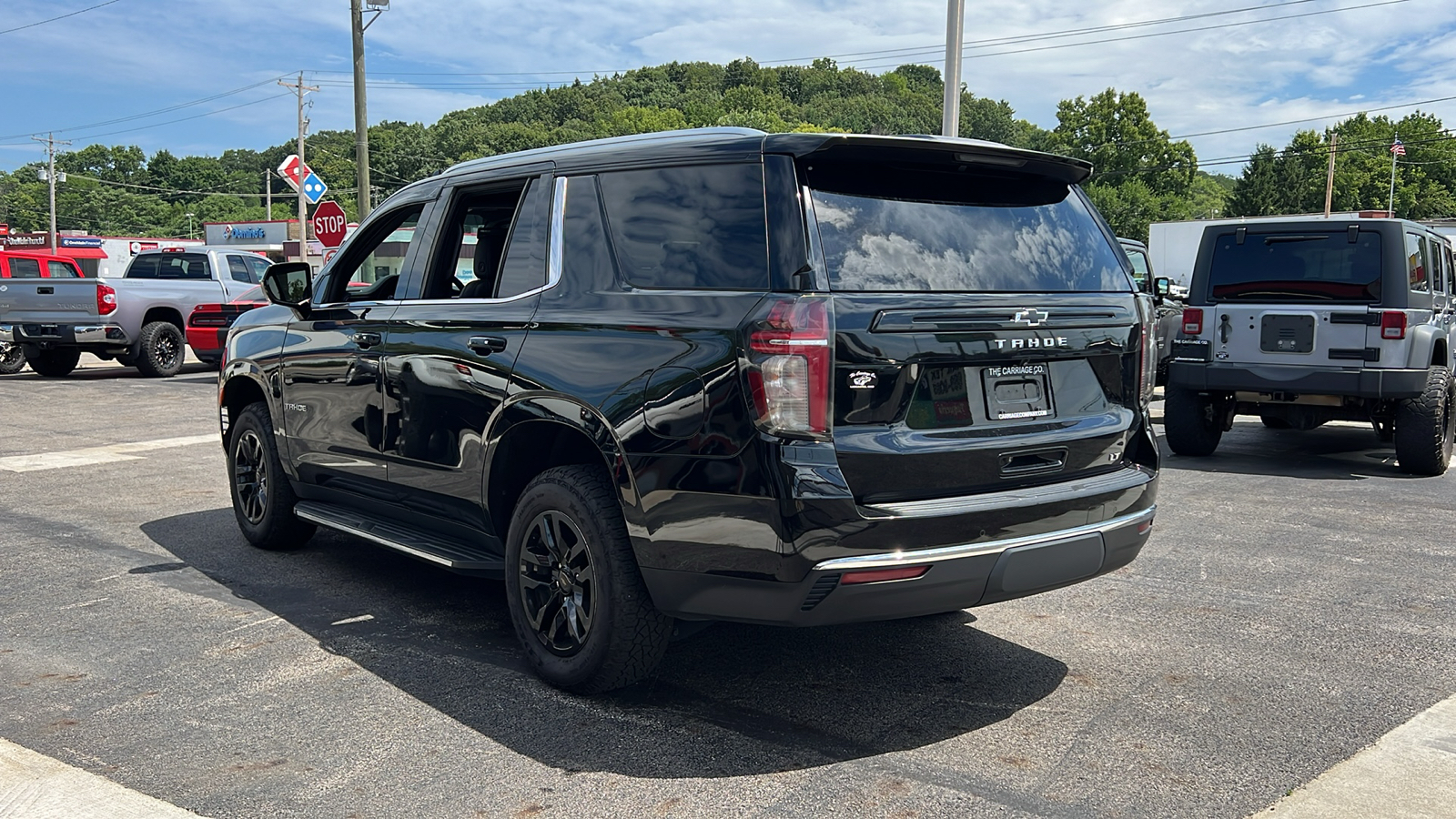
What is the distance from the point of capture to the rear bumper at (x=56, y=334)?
16922mm

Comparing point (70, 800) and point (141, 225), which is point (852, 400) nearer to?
point (70, 800)

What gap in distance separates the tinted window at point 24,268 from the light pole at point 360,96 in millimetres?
5925

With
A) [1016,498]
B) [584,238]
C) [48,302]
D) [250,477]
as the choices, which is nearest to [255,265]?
[48,302]

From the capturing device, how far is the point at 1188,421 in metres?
9.89

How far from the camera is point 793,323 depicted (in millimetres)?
3482

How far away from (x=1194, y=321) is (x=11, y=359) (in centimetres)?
1675

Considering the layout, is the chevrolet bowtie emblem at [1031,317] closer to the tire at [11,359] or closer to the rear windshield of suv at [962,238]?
the rear windshield of suv at [962,238]

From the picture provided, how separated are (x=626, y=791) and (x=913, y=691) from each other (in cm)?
126

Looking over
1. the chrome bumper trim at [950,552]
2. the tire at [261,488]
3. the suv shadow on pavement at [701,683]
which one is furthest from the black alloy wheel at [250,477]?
the chrome bumper trim at [950,552]

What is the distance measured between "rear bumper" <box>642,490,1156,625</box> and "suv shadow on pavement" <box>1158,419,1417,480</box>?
244 inches

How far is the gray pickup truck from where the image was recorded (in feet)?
55.8

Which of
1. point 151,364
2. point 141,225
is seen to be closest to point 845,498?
point 151,364

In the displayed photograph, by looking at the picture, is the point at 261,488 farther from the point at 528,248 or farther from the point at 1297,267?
the point at 1297,267

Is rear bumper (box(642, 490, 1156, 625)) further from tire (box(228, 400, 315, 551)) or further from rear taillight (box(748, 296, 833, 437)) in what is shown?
tire (box(228, 400, 315, 551))
